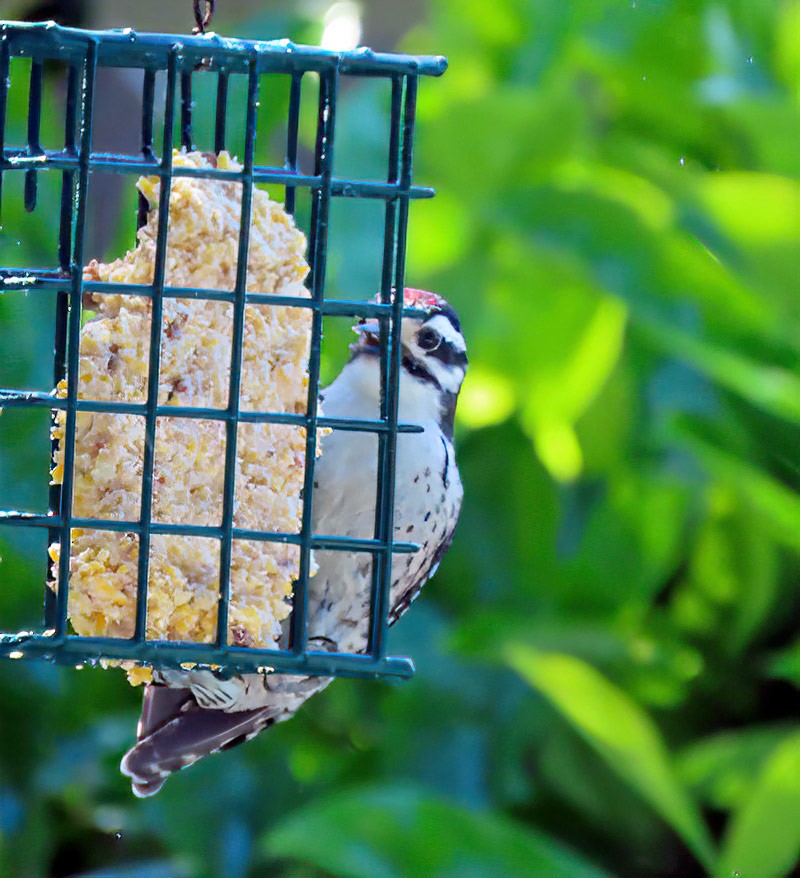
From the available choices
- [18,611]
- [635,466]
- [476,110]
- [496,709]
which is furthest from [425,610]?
[476,110]

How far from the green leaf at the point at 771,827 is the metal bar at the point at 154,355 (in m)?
1.74

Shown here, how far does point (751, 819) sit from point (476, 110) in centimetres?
194

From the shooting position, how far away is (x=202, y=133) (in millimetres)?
3471

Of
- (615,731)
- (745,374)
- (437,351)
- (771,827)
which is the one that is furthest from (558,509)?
(437,351)

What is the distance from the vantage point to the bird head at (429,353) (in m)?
2.04

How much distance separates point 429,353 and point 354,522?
0.29 meters

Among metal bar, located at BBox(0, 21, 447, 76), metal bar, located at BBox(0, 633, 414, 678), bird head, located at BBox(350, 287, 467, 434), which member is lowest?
metal bar, located at BBox(0, 633, 414, 678)

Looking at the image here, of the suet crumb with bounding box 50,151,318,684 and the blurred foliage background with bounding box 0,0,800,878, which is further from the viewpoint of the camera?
the blurred foliage background with bounding box 0,0,800,878

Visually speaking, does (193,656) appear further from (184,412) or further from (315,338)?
(315,338)

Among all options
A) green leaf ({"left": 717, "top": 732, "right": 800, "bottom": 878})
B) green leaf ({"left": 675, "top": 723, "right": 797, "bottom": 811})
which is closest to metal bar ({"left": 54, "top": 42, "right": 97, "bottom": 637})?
green leaf ({"left": 717, "top": 732, "right": 800, "bottom": 878})

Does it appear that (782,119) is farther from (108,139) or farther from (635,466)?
(108,139)

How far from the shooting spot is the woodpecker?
2.03 meters

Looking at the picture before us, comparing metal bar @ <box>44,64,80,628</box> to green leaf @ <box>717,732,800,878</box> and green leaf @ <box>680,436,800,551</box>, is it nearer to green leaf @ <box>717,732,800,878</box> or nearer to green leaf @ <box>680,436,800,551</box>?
green leaf @ <box>680,436,800,551</box>

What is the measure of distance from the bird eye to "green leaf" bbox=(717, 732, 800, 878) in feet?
4.58
